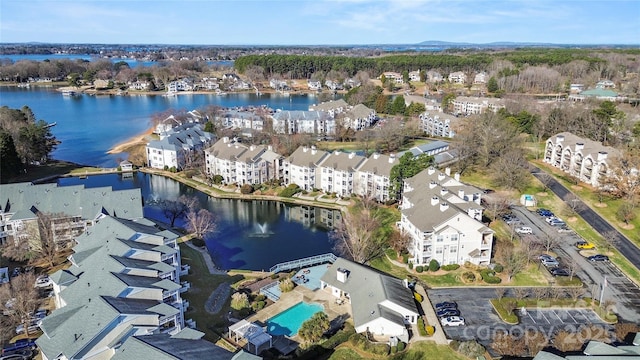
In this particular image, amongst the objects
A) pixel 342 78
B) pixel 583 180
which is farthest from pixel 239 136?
pixel 342 78

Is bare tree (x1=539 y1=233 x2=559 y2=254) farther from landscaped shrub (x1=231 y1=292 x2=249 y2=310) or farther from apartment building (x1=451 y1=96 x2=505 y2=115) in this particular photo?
apartment building (x1=451 y1=96 x2=505 y2=115)

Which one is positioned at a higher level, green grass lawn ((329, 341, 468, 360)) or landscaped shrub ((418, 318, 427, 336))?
landscaped shrub ((418, 318, 427, 336))

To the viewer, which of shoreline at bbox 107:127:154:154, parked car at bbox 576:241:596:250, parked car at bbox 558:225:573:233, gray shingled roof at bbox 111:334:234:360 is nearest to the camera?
gray shingled roof at bbox 111:334:234:360

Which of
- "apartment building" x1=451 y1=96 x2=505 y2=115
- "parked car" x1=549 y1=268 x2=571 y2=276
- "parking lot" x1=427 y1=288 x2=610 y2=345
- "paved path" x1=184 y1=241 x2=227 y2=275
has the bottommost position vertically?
"parking lot" x1=427 y1=288 x2=610 y2=345

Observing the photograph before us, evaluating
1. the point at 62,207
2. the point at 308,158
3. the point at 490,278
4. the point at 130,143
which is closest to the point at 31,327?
the point at 62,207

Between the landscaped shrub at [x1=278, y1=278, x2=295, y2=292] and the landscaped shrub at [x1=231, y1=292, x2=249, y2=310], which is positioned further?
the landscaped shrub at [x1=278, y1=278, x2=295, y2=292]

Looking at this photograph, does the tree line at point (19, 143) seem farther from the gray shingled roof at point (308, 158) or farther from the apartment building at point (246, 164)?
the gray shingled roof at point (308, 158)

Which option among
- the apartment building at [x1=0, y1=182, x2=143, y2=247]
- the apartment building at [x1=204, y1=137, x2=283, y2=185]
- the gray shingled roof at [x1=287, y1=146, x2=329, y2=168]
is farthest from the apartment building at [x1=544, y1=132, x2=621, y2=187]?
the apartment building at [x1=0, y1=182, x2=143, y2=247]

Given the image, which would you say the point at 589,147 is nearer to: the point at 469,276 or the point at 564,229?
the point at 564,229

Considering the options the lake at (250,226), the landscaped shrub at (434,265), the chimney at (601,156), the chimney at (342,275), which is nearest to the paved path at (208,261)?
the lake at (250,226)
